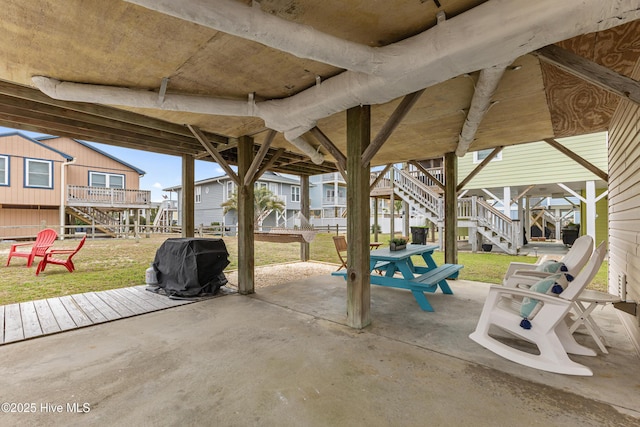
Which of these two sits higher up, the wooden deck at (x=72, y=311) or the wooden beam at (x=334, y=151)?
the wooden beam at (x=334, y=151)

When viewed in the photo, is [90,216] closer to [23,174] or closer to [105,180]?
[105,180]

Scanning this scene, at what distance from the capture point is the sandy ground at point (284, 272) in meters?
5.59

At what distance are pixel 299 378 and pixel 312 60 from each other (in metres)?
2.67

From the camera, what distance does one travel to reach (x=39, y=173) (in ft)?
41.5

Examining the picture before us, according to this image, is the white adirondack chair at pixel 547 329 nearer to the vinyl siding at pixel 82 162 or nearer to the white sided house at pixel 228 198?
the white sided house at pixel 228 198

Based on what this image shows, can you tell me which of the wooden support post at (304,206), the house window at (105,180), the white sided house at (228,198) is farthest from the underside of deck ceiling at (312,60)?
the white sided house at (228,198)

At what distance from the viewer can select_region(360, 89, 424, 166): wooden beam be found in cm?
282

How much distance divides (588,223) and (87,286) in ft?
39.4

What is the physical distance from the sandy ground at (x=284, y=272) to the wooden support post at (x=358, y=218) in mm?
2469

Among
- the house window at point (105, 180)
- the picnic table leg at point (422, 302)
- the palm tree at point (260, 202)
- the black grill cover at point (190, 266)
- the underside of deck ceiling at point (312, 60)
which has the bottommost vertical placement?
the picnic table leg at point (422, 302)

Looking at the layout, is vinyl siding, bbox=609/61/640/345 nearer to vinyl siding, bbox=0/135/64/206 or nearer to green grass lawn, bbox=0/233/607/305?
green grass lawn, bbox=0/233/607/305

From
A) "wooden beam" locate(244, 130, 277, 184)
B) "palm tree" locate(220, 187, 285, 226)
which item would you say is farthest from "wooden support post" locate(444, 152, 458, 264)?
"palm tree" locate(220, 187, 285, 226)

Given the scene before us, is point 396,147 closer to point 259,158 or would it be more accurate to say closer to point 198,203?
point 259,158

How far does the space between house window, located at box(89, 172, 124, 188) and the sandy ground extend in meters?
12.5
